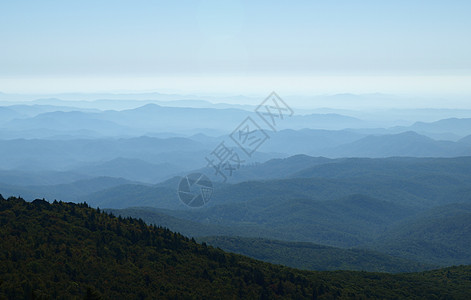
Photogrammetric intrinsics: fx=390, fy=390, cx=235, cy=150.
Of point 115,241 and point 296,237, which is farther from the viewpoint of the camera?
point 296,237

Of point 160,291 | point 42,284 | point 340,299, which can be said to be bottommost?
point 340,299

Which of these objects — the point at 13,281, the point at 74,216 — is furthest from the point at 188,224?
the point at 13,281

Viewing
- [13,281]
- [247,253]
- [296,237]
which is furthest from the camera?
[296,237]

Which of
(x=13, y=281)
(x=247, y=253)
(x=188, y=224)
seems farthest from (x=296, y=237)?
(x=13, y=281)

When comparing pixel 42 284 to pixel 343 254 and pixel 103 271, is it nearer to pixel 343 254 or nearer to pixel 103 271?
pixel 103 271

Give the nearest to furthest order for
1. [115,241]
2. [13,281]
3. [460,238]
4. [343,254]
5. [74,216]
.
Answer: [13,281] < [115,241] < [74,216] < [343,254] < [460,238]

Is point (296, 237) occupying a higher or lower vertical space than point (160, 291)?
lower
